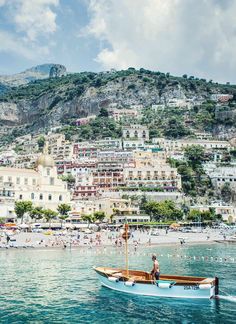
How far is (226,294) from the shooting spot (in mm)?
30578

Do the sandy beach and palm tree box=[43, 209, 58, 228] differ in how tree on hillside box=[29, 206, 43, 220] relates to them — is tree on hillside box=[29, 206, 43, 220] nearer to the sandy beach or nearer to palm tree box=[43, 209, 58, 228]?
palm tree box=[43, 209, 58, 228]

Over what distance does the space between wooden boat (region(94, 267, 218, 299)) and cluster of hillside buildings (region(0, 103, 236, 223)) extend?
57281 millimetres

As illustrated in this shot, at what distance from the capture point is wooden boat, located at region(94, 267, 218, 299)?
2834 centimetres

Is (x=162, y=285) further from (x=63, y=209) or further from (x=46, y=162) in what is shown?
(x=46, y=162)

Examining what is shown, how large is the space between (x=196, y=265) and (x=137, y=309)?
20.7 meters

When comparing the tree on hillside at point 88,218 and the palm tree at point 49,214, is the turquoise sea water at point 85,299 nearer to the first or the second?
the palm tree at point 49,214

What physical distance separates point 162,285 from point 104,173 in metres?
97.5

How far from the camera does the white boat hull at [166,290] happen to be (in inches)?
1115

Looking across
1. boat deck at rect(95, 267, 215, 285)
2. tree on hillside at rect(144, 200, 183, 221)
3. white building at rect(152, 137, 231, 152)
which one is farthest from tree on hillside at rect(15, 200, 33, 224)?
white building at rect(152, 137, 231, 152)

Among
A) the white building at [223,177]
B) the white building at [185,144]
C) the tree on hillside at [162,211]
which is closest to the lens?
the tree on hillside at [162,211]

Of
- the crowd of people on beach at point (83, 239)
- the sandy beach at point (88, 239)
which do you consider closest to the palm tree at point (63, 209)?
the crowd of people on beach at point (83, 239)

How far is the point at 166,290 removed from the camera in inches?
1144

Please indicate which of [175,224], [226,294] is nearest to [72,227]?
[175,224]

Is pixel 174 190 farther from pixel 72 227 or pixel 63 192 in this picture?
pixel 72 227
